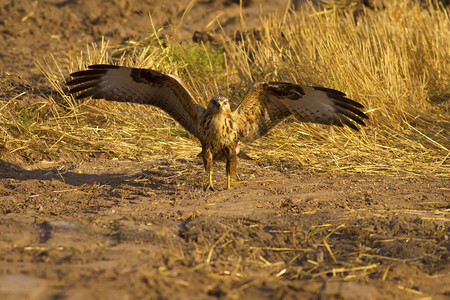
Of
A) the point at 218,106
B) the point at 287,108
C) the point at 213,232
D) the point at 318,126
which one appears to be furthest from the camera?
the point at 318,126

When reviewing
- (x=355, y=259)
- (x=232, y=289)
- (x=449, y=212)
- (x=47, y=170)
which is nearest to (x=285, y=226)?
(x=355, y=259)

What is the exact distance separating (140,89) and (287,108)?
59.2 inches

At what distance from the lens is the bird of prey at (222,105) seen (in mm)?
5047

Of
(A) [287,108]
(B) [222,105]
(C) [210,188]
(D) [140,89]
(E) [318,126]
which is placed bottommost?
(C) [210,188]

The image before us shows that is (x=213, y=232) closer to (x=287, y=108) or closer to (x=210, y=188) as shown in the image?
(x=210, y=188)

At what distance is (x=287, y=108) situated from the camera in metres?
5.37

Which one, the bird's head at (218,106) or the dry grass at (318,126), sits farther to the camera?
the dry grass at (318,126)

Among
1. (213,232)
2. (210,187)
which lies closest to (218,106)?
(210,187)

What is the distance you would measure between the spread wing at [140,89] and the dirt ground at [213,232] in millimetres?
622

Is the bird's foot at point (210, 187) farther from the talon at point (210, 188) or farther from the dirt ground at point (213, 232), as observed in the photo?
the dirt ground at point (213, 232)

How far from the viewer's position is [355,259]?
3.34m

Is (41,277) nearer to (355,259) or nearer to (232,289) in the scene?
(232,289)

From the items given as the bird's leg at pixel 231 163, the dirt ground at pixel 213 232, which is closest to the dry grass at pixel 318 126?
the dirt ground at pixel 213 232

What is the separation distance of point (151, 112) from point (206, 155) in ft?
7.61
